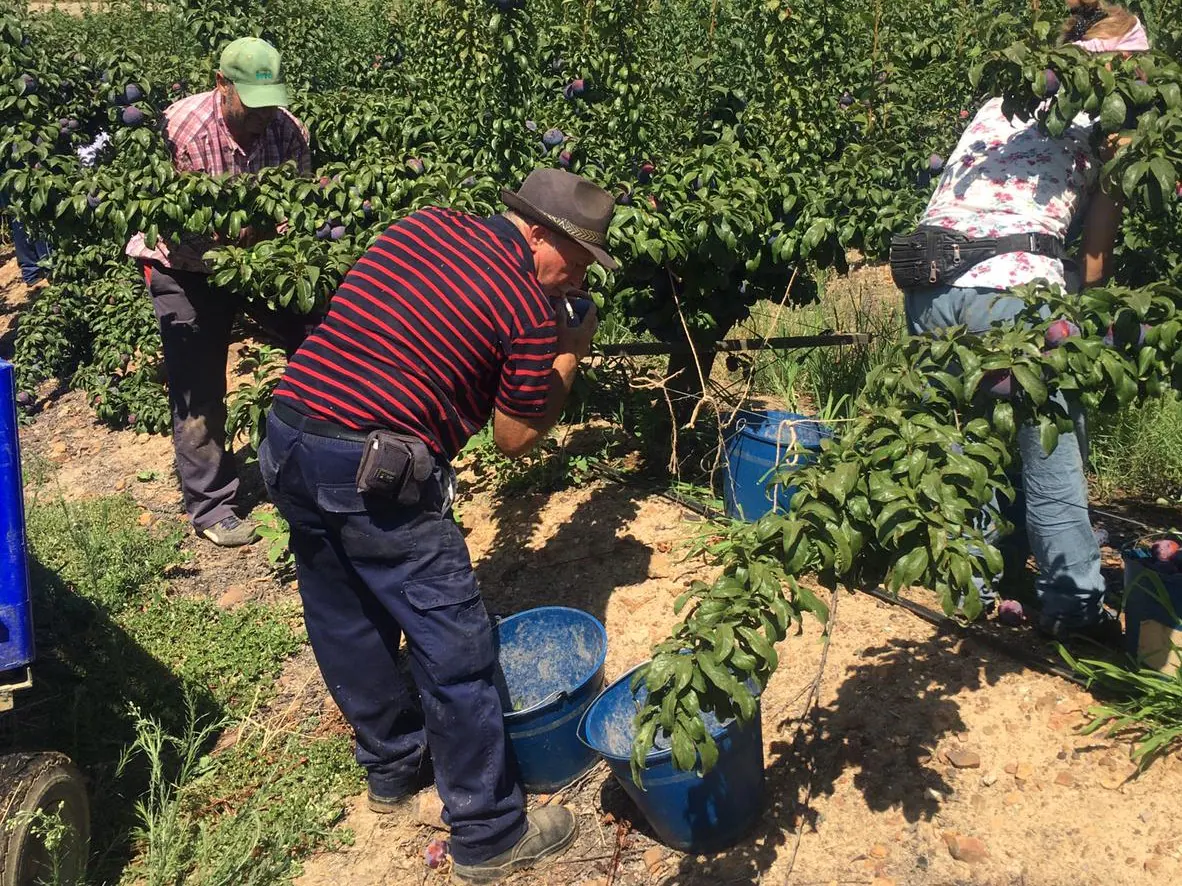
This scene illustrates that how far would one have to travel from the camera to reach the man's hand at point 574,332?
2.74 meters

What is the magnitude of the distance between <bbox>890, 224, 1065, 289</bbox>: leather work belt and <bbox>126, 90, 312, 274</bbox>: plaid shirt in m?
→ 2.54

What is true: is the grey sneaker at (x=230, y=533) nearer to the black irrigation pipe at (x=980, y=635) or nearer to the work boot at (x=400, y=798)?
the work boot at (x=400, y=798)

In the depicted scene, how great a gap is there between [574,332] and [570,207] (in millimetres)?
352

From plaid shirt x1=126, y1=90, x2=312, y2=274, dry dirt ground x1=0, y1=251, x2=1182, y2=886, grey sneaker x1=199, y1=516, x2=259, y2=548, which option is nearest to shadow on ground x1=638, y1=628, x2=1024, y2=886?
dry dirt ground x1=0, y1=251, x2=1182, y2=886

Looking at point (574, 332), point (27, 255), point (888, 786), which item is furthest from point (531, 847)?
point (27, 255)

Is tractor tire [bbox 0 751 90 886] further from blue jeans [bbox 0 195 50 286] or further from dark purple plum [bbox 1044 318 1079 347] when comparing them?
blue jeans [bbox 0 195 50 286]

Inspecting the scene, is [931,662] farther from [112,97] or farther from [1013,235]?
[112,97]

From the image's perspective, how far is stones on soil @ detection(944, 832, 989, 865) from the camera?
2.64 metres

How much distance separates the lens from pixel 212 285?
434 centimetres

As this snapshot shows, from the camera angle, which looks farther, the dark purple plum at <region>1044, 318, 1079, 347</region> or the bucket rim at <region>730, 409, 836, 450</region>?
the bucket rim at <region>730, 409, 836, 450</region>

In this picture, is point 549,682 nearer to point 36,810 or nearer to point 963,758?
point 963,758

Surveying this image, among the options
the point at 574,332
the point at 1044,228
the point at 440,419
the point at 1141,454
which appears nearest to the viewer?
the point at 440,419

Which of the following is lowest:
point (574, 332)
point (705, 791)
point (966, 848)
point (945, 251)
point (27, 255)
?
point (966, 848)

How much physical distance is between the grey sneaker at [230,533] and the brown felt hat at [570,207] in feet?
8.70
